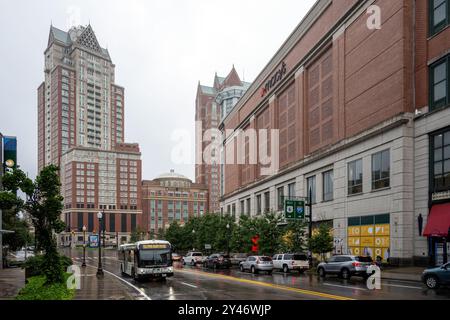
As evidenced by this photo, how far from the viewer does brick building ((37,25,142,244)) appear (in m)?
178

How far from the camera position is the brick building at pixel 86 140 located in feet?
582

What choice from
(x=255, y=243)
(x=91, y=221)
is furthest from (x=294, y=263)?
(x=91, y=221)

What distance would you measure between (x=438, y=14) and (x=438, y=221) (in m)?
16.7

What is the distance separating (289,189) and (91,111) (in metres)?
144

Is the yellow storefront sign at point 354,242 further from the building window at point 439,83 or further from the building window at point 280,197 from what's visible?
the building window at point 280,197

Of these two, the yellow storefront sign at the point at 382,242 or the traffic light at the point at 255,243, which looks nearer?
the yellow storefront sign at the point at 382,242

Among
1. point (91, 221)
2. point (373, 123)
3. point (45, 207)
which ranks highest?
point (373, 123)

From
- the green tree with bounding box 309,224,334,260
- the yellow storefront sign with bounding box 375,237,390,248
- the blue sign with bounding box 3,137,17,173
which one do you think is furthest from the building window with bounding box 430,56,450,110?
the blue sign with bounding box 3,137,17,173

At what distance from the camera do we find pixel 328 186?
175ft

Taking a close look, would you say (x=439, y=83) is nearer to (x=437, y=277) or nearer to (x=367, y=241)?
(x=367, y=241)

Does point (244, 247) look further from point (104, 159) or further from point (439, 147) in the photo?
point (104, 159)

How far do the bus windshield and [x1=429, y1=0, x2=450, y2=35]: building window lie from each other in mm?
27708

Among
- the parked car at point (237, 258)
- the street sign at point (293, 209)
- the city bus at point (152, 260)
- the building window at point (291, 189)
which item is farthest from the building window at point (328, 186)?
the city bus at point (152, 260)

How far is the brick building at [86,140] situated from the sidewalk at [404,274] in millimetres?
153016
